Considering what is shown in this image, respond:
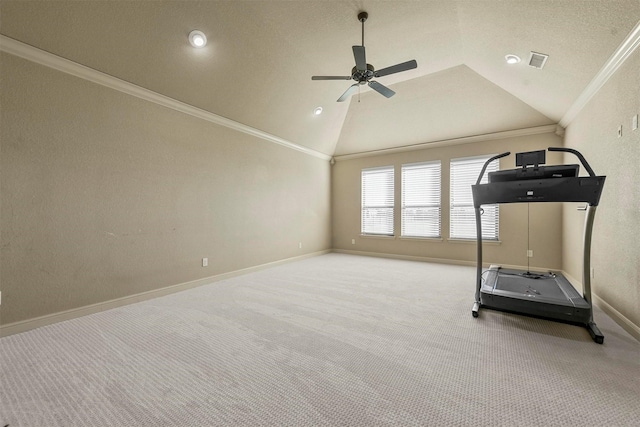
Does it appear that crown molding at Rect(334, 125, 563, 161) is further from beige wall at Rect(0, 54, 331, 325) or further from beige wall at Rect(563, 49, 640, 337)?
beige wall at Rect(0, 54, 331, 325)

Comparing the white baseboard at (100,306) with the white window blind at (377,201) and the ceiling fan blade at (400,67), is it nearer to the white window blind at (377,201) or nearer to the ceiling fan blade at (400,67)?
the white window blind at (377,201)

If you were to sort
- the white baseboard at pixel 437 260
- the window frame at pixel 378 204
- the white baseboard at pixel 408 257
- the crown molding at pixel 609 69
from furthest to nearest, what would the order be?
the window frame at pixel 378 204
the white baseboard at pixel 408 257
the white baseboard at pixel 437 260
the crown molding at pixel 609 69

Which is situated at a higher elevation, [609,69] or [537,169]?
[609,69]

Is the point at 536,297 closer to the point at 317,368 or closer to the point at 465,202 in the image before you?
the point at 317,368

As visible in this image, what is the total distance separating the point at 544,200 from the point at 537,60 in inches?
70.6

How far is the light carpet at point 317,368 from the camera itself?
1.45 meters

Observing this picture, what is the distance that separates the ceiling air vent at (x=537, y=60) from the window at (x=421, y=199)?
103 inches

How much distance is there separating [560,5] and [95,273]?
5.32 meters

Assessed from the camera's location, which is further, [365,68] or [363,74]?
[363,74]

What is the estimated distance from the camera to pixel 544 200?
259 centimetres

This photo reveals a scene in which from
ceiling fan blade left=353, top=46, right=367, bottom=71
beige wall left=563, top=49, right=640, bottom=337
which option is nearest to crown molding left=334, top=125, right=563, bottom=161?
beige wall left=563, top=49, right=640, bottom=337

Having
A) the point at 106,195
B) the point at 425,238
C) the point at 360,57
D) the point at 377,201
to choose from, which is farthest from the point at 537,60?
the point at 106,195

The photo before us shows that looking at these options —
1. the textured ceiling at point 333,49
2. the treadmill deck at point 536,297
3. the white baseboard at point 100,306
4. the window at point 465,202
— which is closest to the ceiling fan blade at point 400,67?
the textured ceiling at point 333,49

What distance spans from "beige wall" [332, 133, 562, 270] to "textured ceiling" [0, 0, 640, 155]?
1.47ft
